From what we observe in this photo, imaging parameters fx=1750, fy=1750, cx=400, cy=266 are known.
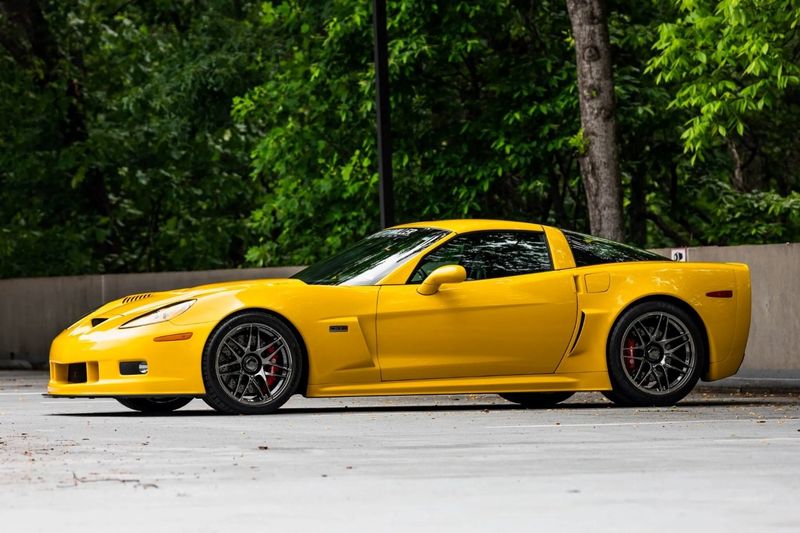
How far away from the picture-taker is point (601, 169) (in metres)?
19.6

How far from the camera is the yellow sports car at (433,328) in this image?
12.0m

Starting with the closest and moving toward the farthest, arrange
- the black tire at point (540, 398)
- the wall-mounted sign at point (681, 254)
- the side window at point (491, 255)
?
the side window at point (491, 255)
the black tire at point (540, 398)
the wall-mounted sign at point (681, 254)

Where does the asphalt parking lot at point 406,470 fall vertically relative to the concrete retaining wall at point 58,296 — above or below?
below

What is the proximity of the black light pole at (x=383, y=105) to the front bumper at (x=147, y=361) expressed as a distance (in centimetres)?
795

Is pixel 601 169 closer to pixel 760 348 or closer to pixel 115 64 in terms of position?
pixel 760 348

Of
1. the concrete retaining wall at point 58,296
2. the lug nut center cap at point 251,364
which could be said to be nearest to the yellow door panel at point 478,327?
the lug nut center cap at point 251,364

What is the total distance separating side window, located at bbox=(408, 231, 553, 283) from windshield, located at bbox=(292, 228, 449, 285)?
132mm

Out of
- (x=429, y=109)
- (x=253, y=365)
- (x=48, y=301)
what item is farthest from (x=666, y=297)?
(x=429, y=109)

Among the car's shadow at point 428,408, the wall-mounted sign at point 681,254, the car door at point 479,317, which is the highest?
the wall-mounted sign at point 681,254

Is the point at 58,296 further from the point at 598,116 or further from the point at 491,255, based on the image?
the point at 491,255

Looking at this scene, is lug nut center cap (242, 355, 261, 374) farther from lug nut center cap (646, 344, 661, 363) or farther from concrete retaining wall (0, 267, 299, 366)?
concrete retaining wall (0, 267, 299, 366)

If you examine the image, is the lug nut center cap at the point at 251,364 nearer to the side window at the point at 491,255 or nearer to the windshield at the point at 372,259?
the windshield at the point at 372,259

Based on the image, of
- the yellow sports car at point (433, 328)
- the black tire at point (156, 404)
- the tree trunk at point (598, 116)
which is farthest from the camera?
the tree trunk at point (598, 116)

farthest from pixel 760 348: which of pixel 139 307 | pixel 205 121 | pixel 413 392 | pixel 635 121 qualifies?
pixel 205 121
